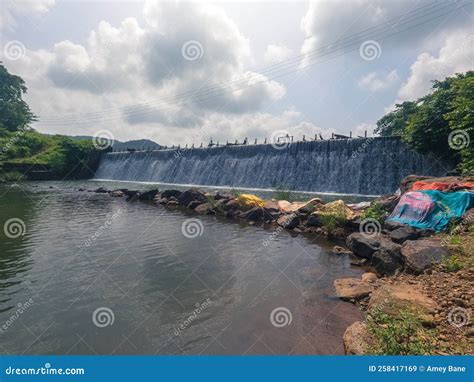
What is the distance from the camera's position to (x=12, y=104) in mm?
62000

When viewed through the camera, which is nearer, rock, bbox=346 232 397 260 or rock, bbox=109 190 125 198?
rock, bbox=346 232 397 260

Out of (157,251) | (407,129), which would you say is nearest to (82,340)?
(157,251)

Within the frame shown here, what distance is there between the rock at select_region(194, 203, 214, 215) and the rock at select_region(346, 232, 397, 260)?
33.1 feet

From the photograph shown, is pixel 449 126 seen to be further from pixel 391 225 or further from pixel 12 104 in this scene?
pixel 12 104

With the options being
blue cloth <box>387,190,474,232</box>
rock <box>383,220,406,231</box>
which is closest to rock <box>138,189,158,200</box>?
rock <box>383,220,406,231</box>

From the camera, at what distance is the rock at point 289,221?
14.2 metres

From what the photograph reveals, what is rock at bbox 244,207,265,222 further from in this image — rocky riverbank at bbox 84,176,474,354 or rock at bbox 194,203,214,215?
rock at bbox 194,203,214,215

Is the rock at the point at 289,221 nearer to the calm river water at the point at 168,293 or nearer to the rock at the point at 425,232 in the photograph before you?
the calm river water at the point at 168,293

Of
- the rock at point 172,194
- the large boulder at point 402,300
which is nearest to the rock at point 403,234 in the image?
the large boulder at point 402,300

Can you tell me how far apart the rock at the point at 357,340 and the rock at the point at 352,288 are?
1633mm

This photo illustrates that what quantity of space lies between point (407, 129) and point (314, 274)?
785 inches

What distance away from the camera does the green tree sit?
5982 centimetres

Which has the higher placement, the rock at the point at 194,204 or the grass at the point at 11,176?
the rock at the point at 194,204

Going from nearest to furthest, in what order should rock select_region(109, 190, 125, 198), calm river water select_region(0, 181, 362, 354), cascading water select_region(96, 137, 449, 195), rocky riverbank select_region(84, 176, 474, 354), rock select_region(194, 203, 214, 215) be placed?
rocky riverbank select_region(84, 176, 474, 354) < calm river water select_region(0, 181, 362, 354) < rock select_region(194, 203, 214, 215) < cascading water select_region(96, 137, 449, 195) < rock select_region(109, 190, 125, 198)
